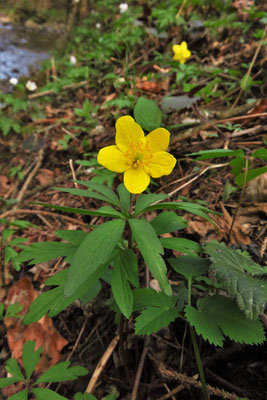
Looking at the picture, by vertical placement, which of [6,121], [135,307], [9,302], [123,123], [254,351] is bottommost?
[9,302]

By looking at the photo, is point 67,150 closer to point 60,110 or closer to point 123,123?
point 60,110

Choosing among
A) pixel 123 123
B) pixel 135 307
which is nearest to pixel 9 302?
pixel 135 307

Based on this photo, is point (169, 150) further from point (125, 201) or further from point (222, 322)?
point (222, 322)

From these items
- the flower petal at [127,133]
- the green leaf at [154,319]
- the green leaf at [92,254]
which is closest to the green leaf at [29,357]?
the green leaf at [154,319]

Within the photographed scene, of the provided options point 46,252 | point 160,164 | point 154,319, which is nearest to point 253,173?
point 160,164

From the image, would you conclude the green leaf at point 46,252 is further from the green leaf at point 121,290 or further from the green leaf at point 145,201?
the green leaf at point 145,201

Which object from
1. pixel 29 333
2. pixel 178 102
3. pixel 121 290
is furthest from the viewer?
pixel 178 102
